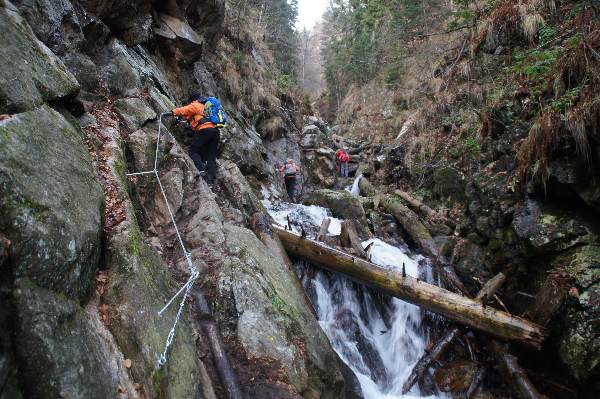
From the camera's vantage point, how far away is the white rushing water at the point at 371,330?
6.71m

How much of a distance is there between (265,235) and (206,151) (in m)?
2.66

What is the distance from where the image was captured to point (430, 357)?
22.4ft

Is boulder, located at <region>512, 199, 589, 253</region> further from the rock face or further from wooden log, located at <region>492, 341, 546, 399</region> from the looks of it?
the rock face

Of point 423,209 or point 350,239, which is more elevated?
point 423,209

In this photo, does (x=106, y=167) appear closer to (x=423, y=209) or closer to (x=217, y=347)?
(x=217, y=347)

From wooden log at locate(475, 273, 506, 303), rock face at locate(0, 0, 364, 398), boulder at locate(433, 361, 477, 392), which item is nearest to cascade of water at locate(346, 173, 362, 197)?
rock face at locate(0, 0, 364, 398)

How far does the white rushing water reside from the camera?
6711 millimetres

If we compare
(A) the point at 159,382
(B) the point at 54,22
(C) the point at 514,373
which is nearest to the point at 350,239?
(C) the point at 514,373

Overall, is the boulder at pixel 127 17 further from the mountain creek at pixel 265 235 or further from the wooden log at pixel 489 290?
the wooden log at pixel 489 290

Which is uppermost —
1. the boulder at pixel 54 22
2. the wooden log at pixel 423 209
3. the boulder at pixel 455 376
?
the boulder at pixel 54 22

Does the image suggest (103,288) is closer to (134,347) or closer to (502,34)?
(134,347)

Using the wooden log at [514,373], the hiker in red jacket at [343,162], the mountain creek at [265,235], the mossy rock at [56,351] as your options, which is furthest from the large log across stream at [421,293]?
the hiker in red jacket at [343,162]

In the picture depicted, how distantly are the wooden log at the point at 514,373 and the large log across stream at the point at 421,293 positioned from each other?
0.32 metres

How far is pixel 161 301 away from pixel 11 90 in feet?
8.27
